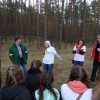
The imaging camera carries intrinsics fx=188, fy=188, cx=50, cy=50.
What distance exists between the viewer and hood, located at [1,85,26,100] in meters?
2.54

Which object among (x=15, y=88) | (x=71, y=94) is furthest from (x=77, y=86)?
(x=15, y=88)

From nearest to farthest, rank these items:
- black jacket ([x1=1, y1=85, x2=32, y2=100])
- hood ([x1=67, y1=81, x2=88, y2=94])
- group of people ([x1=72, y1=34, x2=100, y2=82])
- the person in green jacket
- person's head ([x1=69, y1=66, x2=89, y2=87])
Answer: black jacket ([x1=1, y1=85, x2=32, y2=100])
hood ([x1=67, y1=81, x2=88, y2=94])
person's head ([x1=69, y1=66, x2=89, y2=87])
group of people ([x1=72, y1=34, x2=100, y2=82])
the person in green jacket

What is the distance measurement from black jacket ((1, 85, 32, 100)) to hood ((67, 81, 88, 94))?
624 mm

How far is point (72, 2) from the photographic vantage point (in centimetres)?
3034

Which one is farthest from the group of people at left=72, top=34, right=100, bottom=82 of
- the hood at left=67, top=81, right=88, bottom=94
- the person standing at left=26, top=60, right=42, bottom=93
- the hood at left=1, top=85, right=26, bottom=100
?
the hood at left=1, top=85, right=26, bottom=100

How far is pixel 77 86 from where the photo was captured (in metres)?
2.68

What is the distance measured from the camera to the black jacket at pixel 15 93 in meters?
2.54

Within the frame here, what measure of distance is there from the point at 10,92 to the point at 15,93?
7cm

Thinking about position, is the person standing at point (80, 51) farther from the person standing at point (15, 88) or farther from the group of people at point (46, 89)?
the person standing at point (15, 88)

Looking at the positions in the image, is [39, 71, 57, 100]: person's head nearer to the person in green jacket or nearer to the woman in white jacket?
the woman in white jacket

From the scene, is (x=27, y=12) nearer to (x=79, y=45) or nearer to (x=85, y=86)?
(x=79, y=45)

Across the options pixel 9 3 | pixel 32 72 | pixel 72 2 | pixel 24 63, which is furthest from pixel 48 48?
pixel 9 3

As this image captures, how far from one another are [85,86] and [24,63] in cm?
490

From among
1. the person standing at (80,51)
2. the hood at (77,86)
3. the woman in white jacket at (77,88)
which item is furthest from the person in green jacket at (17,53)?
the hood at (77,86)
